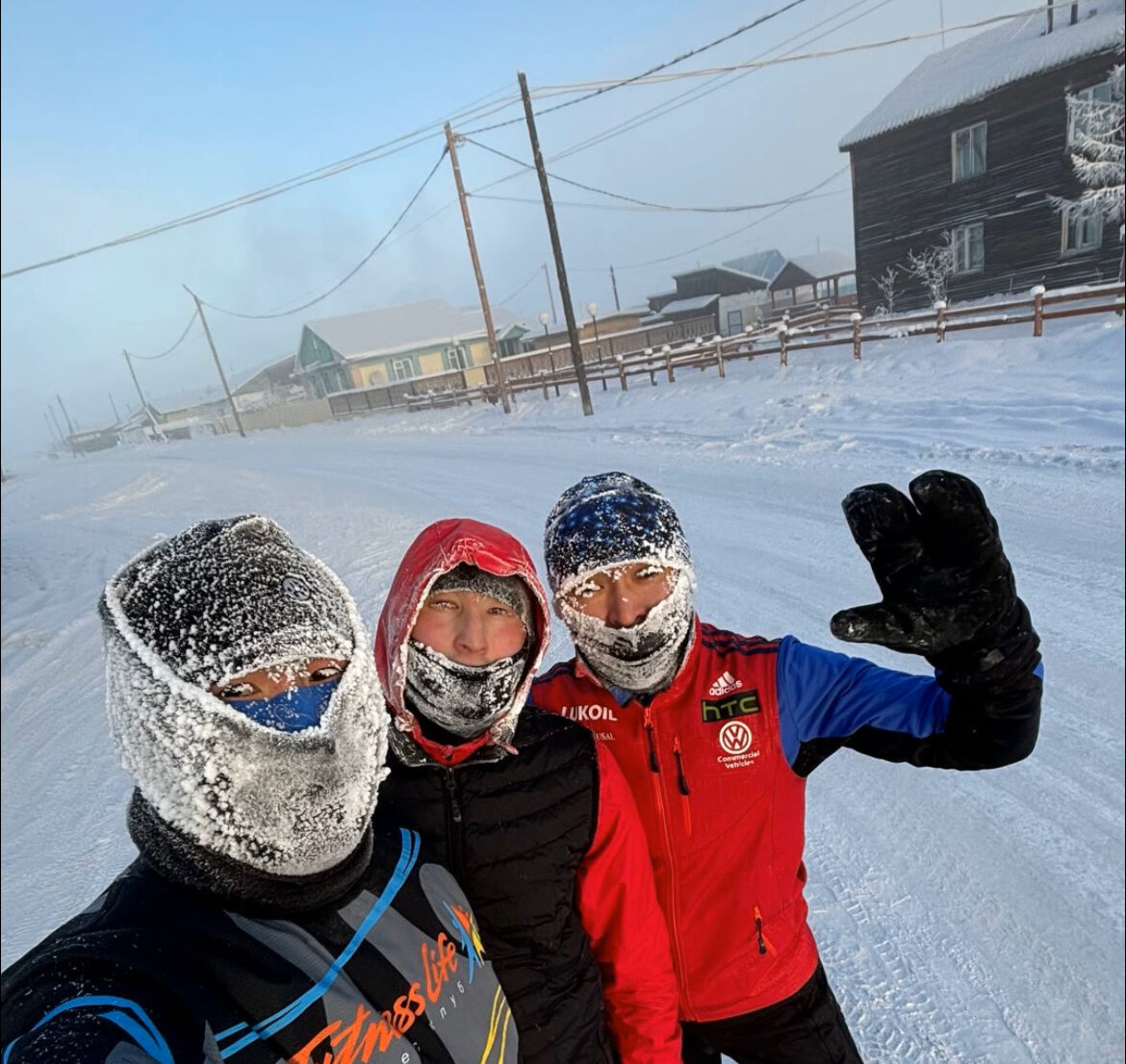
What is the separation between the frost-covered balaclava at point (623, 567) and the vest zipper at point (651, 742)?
7cm

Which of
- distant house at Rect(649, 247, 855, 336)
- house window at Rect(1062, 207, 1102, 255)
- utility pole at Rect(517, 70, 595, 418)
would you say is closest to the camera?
utility pole at Rect(517, 70, 595, 418)

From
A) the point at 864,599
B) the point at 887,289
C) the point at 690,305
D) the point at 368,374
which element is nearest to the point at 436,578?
the point at 864,599

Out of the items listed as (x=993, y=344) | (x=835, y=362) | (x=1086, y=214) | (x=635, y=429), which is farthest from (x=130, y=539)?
(x=1086, y=214)

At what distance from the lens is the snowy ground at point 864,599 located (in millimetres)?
2168

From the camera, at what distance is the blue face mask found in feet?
3.19

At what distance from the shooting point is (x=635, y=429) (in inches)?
455

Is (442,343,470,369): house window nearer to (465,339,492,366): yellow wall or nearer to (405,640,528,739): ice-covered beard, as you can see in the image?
(465,339,492,366): yellow wall

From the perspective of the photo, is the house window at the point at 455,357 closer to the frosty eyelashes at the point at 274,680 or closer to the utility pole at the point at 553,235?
the utility pole at the point at 553,235

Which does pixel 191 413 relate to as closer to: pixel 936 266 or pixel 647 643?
pixel 936 266

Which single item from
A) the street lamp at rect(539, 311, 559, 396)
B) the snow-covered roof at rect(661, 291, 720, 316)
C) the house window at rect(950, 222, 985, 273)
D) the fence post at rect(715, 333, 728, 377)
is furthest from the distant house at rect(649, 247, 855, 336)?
the fence post at rect(715, 333, 728, 377)

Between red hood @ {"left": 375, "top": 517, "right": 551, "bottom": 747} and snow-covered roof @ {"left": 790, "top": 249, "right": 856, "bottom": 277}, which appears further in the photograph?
snow-covered roof @ {"left": 790, "top": 249, "right": 856, "bottom": 277}

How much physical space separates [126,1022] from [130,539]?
10369mm

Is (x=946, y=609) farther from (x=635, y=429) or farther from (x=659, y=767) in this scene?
(x=635, y=429)

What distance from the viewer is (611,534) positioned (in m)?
1.69
